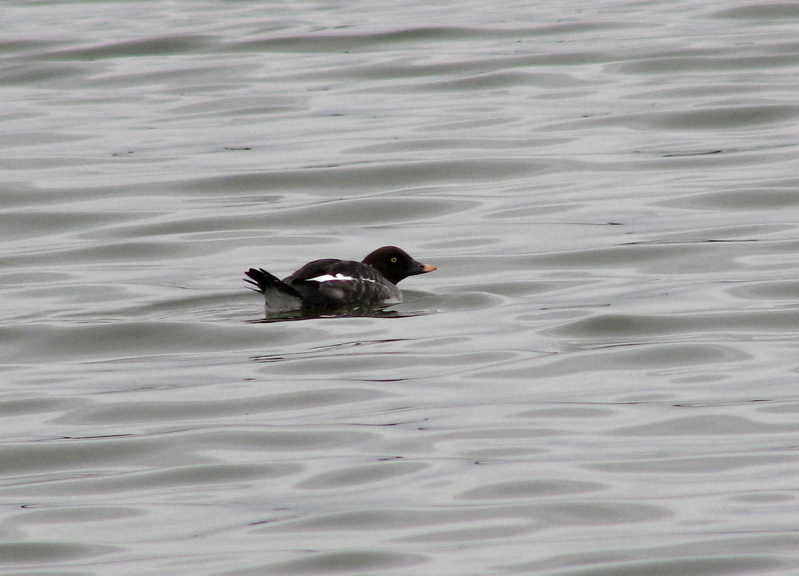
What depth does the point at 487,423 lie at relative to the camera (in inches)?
320

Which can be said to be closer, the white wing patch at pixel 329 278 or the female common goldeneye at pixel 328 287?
the female common goldeneye at pixel 328 287

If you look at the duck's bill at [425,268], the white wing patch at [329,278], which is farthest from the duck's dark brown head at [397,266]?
the white wing patch at [329,278]

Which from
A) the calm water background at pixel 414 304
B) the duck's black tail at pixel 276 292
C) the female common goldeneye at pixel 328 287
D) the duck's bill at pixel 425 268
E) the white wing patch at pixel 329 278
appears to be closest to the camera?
the calm water background at pixel 414 304

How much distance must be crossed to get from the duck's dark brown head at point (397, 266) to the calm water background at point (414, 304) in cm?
24

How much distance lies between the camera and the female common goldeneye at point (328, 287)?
1097cm

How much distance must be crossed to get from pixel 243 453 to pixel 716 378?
260 cm

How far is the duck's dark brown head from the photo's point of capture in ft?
39.2

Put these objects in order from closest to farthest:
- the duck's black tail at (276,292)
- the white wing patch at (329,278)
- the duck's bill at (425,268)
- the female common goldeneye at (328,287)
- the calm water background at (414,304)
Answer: the calm water background at (414,304), the duck's black tail at (276,292), the female common goldeneye at (328,287), the white wing patch at (329,278), the duck's bill at (425,268)

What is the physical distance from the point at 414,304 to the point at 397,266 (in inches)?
19.3

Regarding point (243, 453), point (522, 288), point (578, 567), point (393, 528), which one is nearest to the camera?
point (578, 567)

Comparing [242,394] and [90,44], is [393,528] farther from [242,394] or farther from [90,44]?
[90,44]

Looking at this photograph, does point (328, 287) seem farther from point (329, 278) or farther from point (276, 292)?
point (276, 292)

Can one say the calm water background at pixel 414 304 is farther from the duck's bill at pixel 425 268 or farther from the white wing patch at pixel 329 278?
the white wing patch at pixel 329 278

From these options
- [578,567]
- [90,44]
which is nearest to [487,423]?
[578,567]
